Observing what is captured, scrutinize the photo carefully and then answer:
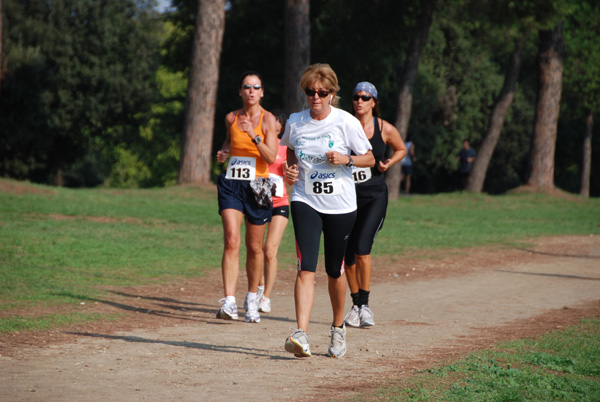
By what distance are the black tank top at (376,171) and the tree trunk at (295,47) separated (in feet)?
50.5

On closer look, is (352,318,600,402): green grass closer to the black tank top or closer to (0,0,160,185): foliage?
the black tank top

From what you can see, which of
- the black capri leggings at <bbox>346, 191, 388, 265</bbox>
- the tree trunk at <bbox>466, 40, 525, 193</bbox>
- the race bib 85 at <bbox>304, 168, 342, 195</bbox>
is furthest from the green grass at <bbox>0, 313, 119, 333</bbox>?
the tree trunk at <bbox>466, 40, 525, 193</bbox>

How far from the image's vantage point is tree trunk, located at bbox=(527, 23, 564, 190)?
91.5ft

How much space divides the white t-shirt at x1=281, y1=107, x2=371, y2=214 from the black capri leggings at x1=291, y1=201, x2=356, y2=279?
0.05 m

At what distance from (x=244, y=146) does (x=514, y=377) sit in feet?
11.8

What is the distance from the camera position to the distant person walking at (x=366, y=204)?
7.84 m

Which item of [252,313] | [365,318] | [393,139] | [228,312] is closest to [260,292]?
[252,313]

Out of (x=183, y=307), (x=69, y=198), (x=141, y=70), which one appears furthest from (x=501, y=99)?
(x=183, y=307)

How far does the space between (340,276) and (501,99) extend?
85.7 ft

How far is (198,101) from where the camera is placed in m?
22.6

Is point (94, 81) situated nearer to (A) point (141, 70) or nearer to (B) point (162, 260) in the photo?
(A) point (141, 70)

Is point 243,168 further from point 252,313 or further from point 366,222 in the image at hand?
point 252,313

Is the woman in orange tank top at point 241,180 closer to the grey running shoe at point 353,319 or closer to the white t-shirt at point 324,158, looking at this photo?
the grey running shoe at point 353,319

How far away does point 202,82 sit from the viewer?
2253cm
